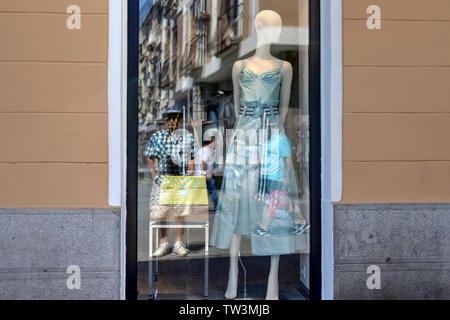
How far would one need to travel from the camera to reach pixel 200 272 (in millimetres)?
3500

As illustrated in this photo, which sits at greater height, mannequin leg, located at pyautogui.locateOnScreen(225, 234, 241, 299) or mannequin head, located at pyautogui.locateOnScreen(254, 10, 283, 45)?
mannequin head, located at pyautogui.locateOnScreen(254, 10, 283, 45)

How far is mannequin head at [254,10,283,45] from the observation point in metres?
3.14

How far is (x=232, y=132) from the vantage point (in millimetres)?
3279

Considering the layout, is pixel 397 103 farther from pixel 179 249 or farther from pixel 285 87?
pixel 179 249

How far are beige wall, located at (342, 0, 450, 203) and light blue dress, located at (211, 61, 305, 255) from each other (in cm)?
45

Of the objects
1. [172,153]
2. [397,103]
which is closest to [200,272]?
[172,153]

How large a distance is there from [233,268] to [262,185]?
667 mm

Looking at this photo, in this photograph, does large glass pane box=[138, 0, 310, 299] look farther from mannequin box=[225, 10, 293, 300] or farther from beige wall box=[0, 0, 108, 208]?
beige wall box=[0, 0, 108, 208]

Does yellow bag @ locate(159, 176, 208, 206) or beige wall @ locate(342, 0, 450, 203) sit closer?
beige wall @ locate(342, 0, 450, 203)

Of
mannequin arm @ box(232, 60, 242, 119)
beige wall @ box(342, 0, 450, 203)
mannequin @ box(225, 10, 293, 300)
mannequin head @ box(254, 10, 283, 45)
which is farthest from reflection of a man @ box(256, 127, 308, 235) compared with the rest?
mannequin head @ box(254, 10, 283, 45)

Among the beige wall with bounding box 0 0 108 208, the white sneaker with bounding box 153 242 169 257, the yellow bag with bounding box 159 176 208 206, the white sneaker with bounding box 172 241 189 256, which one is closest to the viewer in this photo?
the beige wall with bounding box 0 0 108 208

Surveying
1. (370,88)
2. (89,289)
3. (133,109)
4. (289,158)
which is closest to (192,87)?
(133,109)

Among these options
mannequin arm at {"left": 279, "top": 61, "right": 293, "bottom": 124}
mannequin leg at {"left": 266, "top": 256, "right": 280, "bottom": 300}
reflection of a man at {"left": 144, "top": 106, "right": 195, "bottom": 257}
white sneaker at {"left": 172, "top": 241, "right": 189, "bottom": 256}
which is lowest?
mannequin leg at {"left": 266, "top": 256, "right": 280, "bottom": 300}

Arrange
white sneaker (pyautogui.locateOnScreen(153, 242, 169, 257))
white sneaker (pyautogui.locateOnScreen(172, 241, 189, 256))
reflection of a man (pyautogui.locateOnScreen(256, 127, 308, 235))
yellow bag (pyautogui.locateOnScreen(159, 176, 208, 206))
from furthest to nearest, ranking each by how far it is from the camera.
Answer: white sneaker (pyautogui.locateOnScreen(172, 241, 189, 256)) → white sneaker (pyautogui.locateOnScreen(153, 242, 169, 257)) → yellow bag (pyautogui.locateOnScreen(159, 176, 208, 206)) → reflection of a man (pyautogui.locateOnScreen(256, 127, 308, 235))
